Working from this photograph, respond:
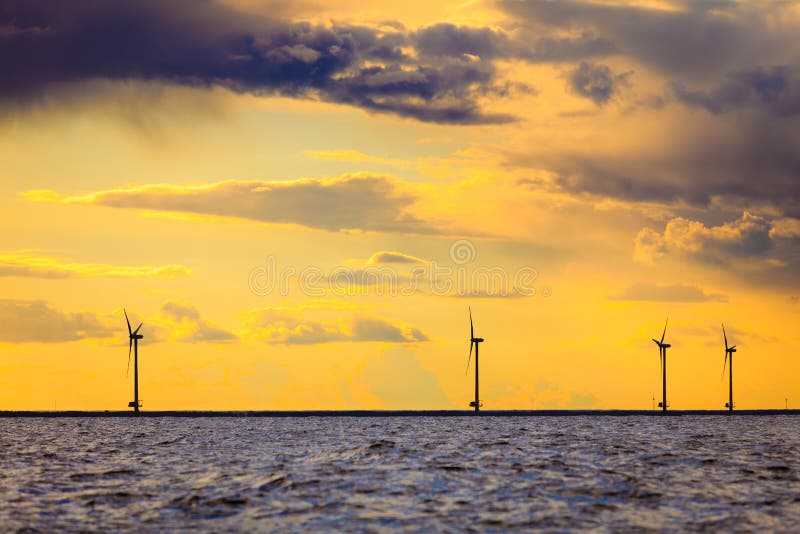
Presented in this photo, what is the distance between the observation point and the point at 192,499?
7444 centimetres

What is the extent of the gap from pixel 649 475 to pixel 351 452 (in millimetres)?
48073

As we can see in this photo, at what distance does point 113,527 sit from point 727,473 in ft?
202

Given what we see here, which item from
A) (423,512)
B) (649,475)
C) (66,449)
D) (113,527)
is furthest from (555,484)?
(66,449)

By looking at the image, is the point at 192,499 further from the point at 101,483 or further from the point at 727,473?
the point at 727,473

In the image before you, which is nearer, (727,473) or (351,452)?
(727,473)

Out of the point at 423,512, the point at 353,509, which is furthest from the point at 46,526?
the point at 423,512

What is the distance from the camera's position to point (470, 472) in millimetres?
96562

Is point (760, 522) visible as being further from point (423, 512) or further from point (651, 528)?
point (423, 512)

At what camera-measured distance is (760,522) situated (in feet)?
208

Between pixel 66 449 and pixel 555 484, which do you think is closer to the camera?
pixel 555 484

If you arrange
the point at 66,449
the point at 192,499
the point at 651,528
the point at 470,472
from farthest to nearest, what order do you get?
the point at 66,449 < the point at 470,472 < the point at 192,499 < the point at 651,528

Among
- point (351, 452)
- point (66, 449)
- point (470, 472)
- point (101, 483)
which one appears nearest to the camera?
point (101, 483)

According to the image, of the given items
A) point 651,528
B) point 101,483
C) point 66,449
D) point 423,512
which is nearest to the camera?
point 651,528

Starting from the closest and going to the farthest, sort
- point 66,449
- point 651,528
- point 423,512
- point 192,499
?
point 651,528
point 423,512
point 192,499
point 66,449
